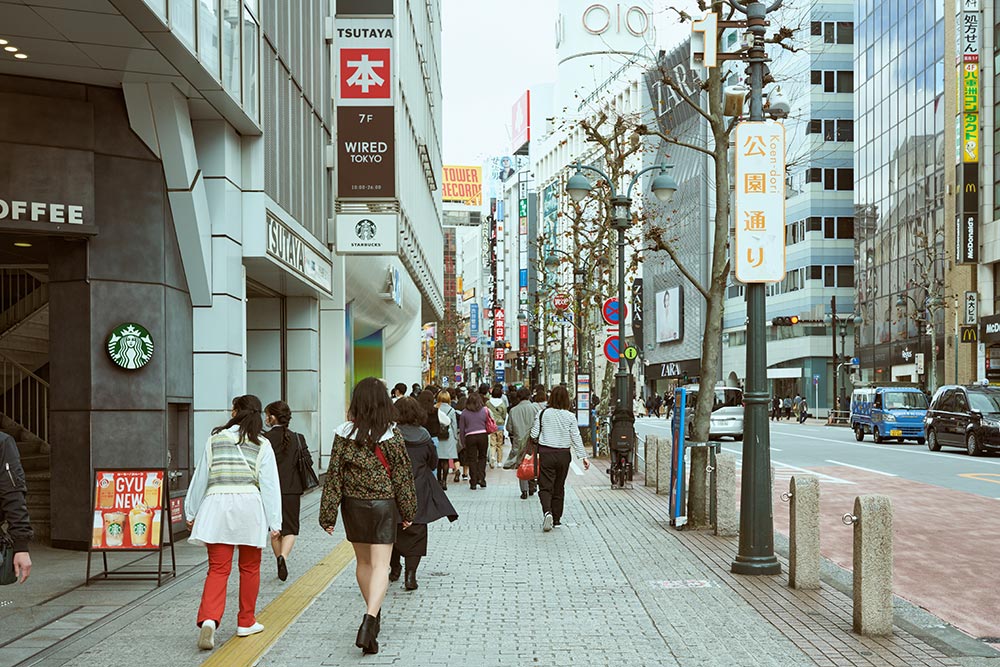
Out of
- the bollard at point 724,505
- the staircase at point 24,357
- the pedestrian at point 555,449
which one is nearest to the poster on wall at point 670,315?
the staircase at point 24,357

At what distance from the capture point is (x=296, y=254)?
1872cm

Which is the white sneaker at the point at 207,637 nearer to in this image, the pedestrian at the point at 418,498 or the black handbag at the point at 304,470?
the pedestrian at the point at 418,498

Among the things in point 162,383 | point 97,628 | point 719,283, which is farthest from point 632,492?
point 97,628

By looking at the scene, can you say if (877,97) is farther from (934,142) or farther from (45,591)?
(45,591)

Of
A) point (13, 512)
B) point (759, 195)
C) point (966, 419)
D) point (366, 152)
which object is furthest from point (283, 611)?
point (966, 419)

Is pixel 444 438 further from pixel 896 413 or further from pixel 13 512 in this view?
pixel 896 413

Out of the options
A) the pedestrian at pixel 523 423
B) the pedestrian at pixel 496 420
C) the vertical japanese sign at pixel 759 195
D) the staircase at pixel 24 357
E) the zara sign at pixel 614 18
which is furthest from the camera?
the zara sign at pixel 614 18

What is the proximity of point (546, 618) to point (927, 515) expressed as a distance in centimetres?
943

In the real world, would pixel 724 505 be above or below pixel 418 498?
below

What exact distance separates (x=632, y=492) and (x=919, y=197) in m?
44.9

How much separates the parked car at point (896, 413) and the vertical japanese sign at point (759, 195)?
2843 centimetres

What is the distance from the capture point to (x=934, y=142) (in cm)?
5853

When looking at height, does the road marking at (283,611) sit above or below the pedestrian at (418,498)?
below

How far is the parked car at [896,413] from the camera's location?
37969mm
